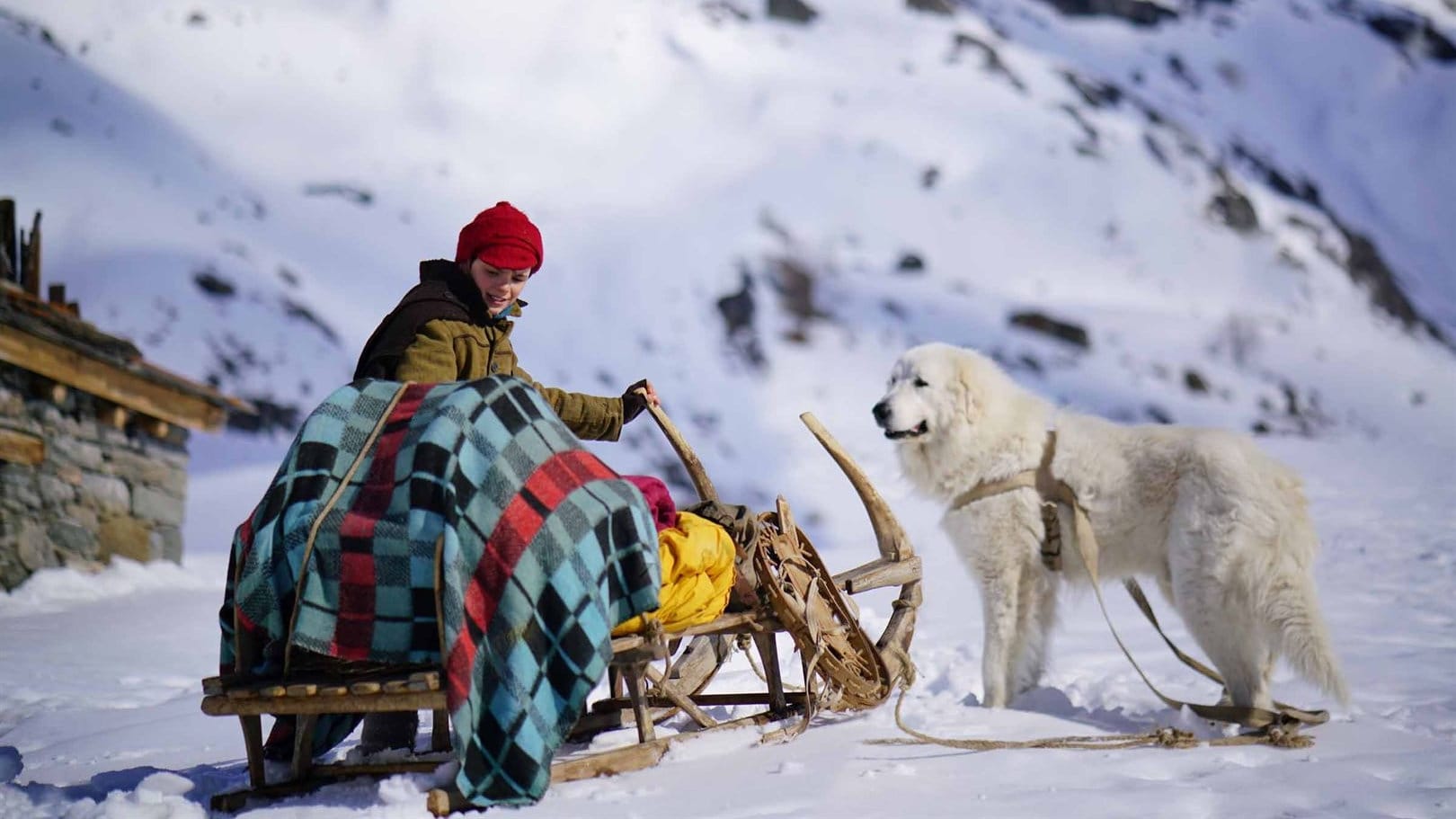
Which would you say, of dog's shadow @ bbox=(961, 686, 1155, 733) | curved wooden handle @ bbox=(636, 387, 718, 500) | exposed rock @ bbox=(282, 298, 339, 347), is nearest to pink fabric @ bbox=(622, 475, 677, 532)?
curved wooden handle @ bbox=(636, 387, 718, 500)

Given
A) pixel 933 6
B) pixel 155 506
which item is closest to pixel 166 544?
pixel 155 506

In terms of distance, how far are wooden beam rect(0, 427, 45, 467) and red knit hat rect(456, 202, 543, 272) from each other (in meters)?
6.40

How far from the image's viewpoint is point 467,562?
8.62ft

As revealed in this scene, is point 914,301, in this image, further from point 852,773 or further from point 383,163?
point 852,773

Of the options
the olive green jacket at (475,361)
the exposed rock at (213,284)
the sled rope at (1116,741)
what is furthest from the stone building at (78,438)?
the exposed rock at (213,284)

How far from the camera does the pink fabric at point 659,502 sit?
3191 millimetres

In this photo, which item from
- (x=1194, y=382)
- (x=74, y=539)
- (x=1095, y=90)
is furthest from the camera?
(x=1095, y=90)

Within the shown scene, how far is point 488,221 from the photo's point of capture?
3375 mm

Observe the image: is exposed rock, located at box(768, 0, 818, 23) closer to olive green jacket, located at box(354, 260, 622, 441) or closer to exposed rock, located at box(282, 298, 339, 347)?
exposed rock, located at box(282, 298, 339, 347)

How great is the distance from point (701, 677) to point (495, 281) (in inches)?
66.2

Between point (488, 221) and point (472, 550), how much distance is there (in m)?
Answer: 1.16

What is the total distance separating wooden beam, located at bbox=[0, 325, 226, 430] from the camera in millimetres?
8180

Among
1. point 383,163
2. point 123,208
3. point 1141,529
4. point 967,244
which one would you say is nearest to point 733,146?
point 967,244

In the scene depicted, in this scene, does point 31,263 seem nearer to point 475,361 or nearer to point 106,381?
point 106,381
